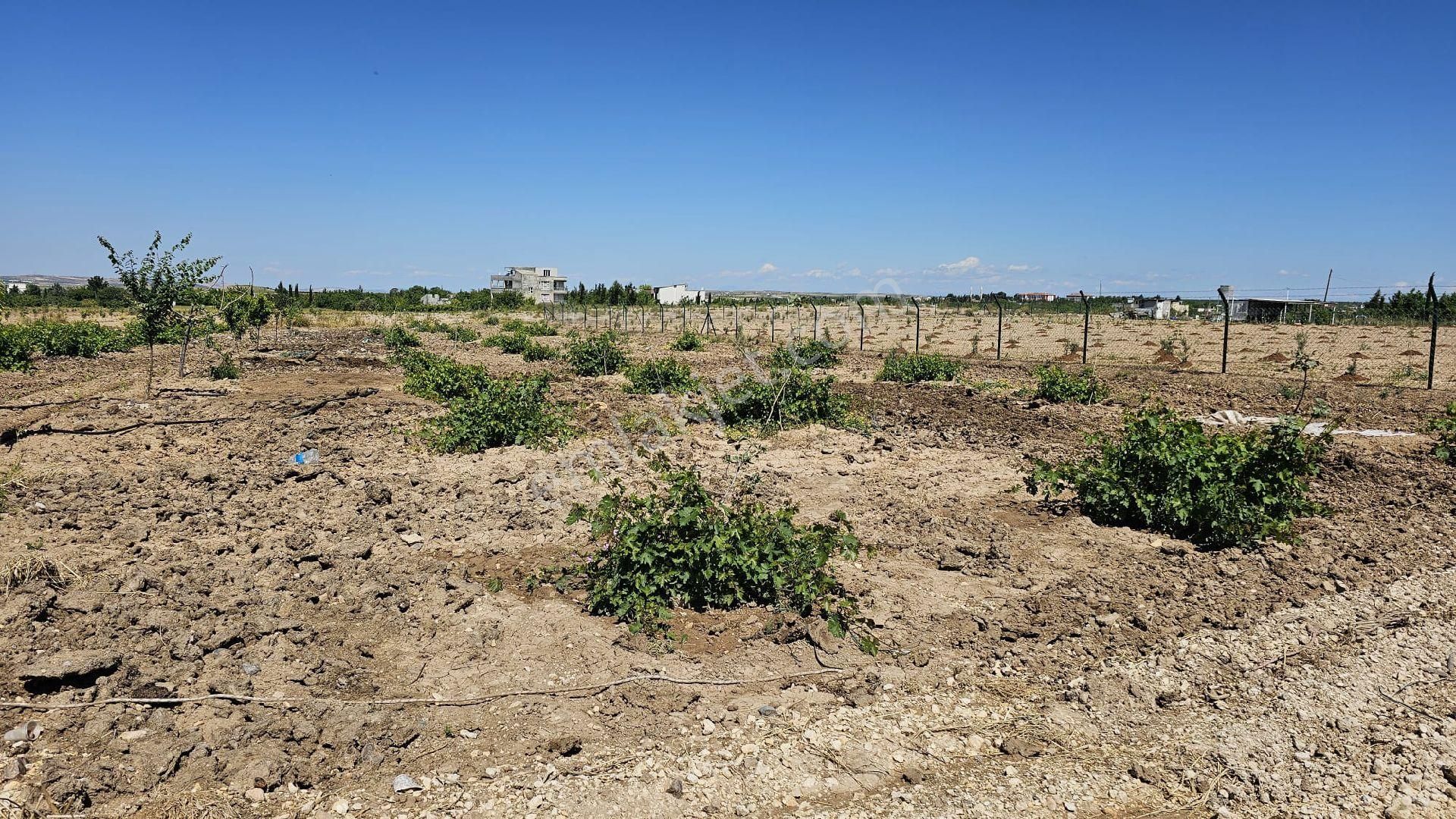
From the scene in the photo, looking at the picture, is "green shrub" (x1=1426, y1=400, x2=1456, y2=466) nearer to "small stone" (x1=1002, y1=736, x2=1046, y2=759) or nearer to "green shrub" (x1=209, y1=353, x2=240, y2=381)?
"small stone" (x1=1002, y1=736, x2=1046, y2=759)

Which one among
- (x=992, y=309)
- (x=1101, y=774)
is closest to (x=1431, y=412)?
(x=1101, y=774)

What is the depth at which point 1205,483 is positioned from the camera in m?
5.95

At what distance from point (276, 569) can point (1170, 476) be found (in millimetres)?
6086

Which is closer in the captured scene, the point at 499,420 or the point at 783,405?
the point at 499,420

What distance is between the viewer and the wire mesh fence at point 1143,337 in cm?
1864

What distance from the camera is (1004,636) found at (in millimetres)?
4637

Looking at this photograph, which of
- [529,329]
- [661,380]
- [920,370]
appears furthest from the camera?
[529,329]

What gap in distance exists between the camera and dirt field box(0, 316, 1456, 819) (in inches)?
130

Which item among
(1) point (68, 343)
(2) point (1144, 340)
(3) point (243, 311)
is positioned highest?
(3) point (243, 311)

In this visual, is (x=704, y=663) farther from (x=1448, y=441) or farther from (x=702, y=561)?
(x=1448, y=441)

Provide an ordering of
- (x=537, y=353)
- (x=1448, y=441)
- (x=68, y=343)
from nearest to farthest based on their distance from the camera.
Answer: (x=1448, y=441), (x=68, y=343), (x=537, y=353)

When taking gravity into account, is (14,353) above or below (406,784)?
above

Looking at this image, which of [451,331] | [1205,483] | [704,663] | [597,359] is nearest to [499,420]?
[704,663]

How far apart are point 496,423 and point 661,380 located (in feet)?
15.5
